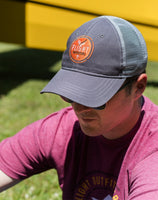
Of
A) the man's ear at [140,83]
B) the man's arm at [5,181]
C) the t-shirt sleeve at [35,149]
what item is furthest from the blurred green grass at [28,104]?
the man's arm at [5,181]

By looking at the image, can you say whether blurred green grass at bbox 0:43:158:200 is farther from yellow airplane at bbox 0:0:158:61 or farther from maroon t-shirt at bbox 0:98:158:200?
yellow airplane at bbox 0:0:158:61

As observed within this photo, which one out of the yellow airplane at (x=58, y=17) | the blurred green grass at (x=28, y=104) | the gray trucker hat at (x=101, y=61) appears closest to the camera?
the gray trucker hat at (x=101, y=61)

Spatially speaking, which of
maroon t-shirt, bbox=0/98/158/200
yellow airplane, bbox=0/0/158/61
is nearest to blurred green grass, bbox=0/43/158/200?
maroon t-shirt, bbox=0/98/158/200

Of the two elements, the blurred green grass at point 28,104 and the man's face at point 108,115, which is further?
the blurred green grass at point 28,104

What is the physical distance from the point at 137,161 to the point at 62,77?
488mm

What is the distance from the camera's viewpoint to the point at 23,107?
4543 millimetres

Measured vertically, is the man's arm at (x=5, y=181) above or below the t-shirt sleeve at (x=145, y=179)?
below

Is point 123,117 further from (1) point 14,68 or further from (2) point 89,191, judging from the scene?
(1) point 14,68

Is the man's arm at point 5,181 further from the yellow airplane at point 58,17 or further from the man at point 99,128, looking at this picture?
the yellow airplane at point 58,17

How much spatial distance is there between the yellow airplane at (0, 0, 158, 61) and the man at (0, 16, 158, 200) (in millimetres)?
3105

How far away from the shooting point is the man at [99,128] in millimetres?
1174

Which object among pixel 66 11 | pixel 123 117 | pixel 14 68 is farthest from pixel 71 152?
pixel 14 68

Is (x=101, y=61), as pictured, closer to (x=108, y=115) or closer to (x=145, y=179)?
(x=108, y=115)

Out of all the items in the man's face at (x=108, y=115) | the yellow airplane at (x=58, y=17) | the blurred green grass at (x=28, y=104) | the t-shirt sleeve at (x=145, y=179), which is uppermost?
the man's face at (x=108, y=115)
